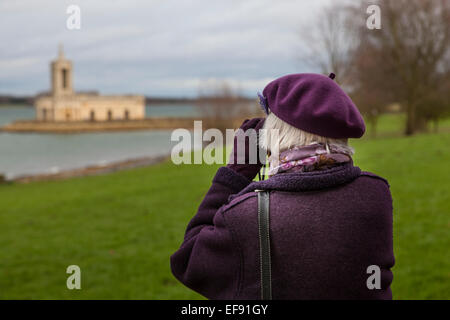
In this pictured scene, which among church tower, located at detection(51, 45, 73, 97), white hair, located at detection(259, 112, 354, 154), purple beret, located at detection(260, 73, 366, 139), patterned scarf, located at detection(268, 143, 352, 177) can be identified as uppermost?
church tower, located at detection(51, 45, 73, 97)

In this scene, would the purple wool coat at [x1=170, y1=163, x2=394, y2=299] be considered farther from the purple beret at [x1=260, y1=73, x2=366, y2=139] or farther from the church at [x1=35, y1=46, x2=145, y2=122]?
the church at [x1=35, y1=46, x2=145, y2=122]

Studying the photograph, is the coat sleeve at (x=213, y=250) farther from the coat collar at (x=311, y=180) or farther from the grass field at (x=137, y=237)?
the grass field at (x=137, y=237)

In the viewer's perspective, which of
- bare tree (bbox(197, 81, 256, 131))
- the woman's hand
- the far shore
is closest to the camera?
the woman's hand

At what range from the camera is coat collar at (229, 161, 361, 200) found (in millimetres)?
1534

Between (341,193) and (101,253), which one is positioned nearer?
(341,193)

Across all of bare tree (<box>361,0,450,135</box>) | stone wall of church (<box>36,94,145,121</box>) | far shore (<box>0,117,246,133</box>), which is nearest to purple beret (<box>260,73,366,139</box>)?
bare tree (<box>361,0,450,135</box>)

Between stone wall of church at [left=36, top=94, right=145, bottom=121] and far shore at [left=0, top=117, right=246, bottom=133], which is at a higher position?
stone wall of church at [left=36, top=94, right=145, bottom=121]

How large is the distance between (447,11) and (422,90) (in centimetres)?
489

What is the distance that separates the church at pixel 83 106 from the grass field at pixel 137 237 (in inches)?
2864

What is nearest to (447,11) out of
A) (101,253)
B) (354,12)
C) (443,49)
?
(443,49)

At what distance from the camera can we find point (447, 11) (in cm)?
2159

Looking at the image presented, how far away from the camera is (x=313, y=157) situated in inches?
61.6
